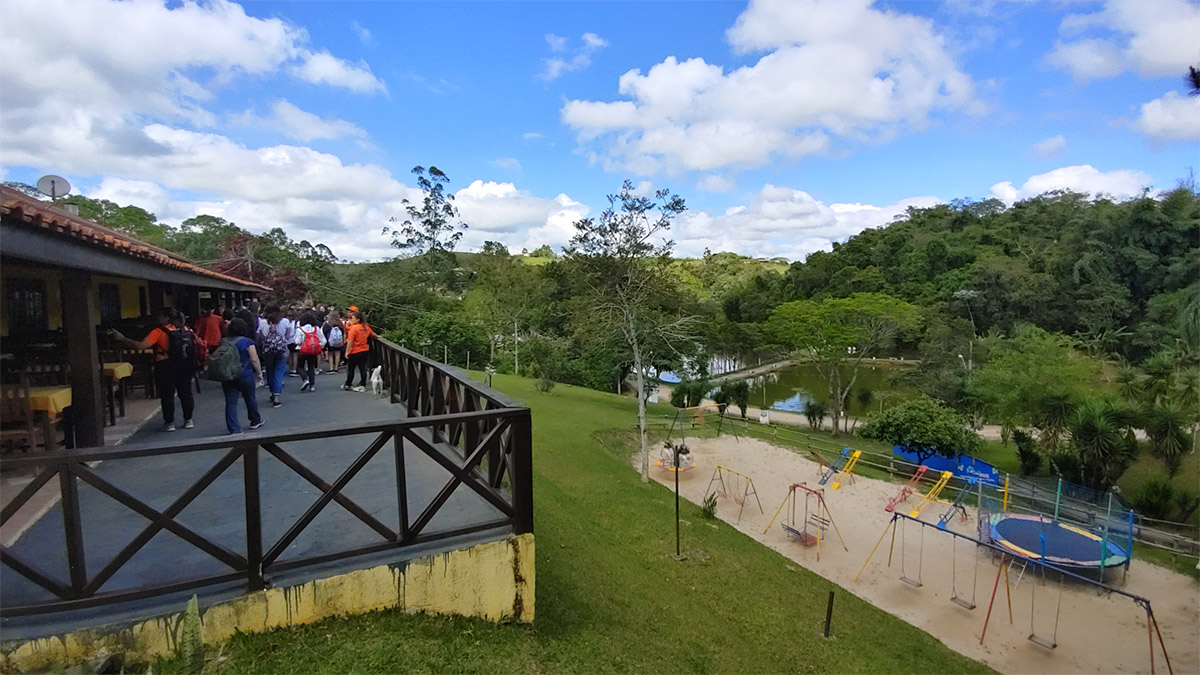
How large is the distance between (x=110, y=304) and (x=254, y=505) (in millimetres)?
9571

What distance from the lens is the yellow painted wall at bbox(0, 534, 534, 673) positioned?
3.02m

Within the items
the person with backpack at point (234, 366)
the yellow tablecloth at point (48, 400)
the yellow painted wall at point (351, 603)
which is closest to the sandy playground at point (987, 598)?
the yellow painted wall at point (351, 603)

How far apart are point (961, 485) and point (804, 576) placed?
33.7 ft

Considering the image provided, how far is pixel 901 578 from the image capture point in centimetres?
1072

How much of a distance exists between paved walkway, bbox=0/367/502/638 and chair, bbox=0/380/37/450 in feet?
2.02

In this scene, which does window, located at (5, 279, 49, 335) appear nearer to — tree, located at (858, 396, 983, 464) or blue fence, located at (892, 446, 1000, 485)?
blue fence, located at (892, 446, 1000, 485)

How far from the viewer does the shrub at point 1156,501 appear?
15.5 m

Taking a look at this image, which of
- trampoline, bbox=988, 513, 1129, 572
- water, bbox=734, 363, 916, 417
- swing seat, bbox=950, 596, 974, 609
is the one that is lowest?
water, bbox=734, 363, 916, 417

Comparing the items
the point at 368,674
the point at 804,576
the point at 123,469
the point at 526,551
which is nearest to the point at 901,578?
the point at 804,576

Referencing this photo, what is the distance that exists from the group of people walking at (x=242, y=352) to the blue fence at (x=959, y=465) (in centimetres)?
1703

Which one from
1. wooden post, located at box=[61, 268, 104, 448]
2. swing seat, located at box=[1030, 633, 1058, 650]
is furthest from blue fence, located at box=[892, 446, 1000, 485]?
wooden post, located at box=[61, 268, 104, 448]

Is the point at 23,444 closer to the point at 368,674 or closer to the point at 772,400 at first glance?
the point at 368,674

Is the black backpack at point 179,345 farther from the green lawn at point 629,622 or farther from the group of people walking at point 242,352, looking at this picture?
the green lawn at point 629,622

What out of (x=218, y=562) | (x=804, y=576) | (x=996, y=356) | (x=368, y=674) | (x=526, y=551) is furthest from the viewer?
(x=996, y=356)
